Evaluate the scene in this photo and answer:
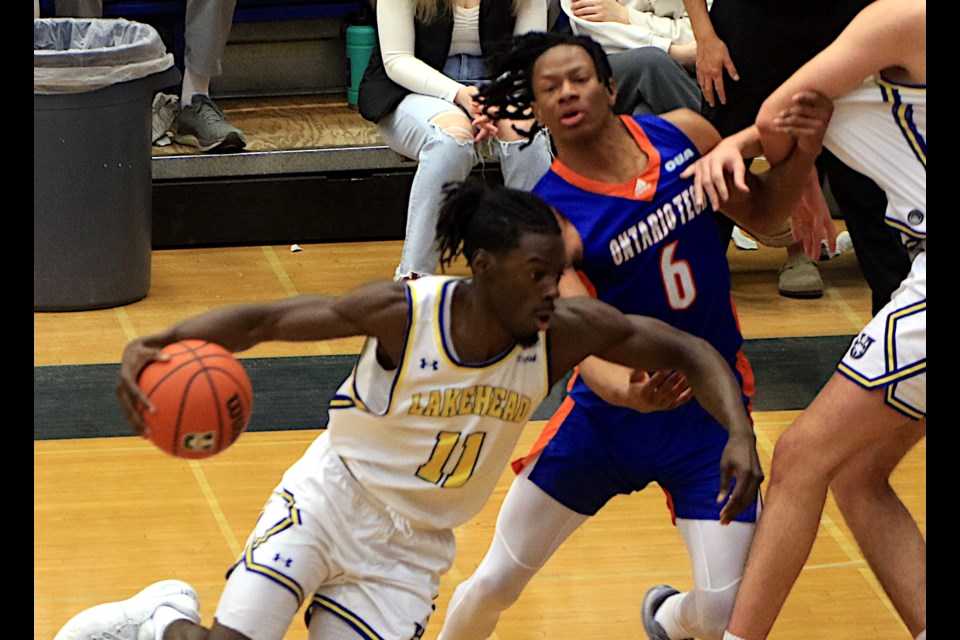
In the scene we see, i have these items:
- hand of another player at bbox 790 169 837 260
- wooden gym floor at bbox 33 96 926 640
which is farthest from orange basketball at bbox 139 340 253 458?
hand of another player at bbox 790 169 837 260

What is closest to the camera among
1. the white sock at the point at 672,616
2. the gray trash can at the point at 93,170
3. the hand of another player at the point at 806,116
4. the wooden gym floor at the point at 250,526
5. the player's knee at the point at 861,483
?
the hand of another player at the point at 806,116

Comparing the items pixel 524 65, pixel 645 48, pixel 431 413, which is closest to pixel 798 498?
pixel 431 413

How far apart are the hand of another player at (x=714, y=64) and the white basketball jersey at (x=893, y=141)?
2.06 m

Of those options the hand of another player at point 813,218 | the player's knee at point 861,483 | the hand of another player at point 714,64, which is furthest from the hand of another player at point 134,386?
the hand of another player at point 714,64

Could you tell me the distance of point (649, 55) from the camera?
6.38 metres

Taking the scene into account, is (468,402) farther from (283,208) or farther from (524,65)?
(283,208)

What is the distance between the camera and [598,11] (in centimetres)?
652

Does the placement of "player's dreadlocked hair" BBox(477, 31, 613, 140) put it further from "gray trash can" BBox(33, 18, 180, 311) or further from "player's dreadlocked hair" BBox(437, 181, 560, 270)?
"gray trash can" BBox(33, 18, 180, 311)

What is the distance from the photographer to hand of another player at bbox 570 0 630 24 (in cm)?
651

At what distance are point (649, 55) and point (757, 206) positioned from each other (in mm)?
2793

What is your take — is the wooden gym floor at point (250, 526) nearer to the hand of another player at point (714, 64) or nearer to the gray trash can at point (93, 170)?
the gray trash can at point (93, 170)

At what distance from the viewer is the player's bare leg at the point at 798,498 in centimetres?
338

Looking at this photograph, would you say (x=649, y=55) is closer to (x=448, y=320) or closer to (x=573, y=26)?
(x=573, y=26)

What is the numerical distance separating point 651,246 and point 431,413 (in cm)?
73
